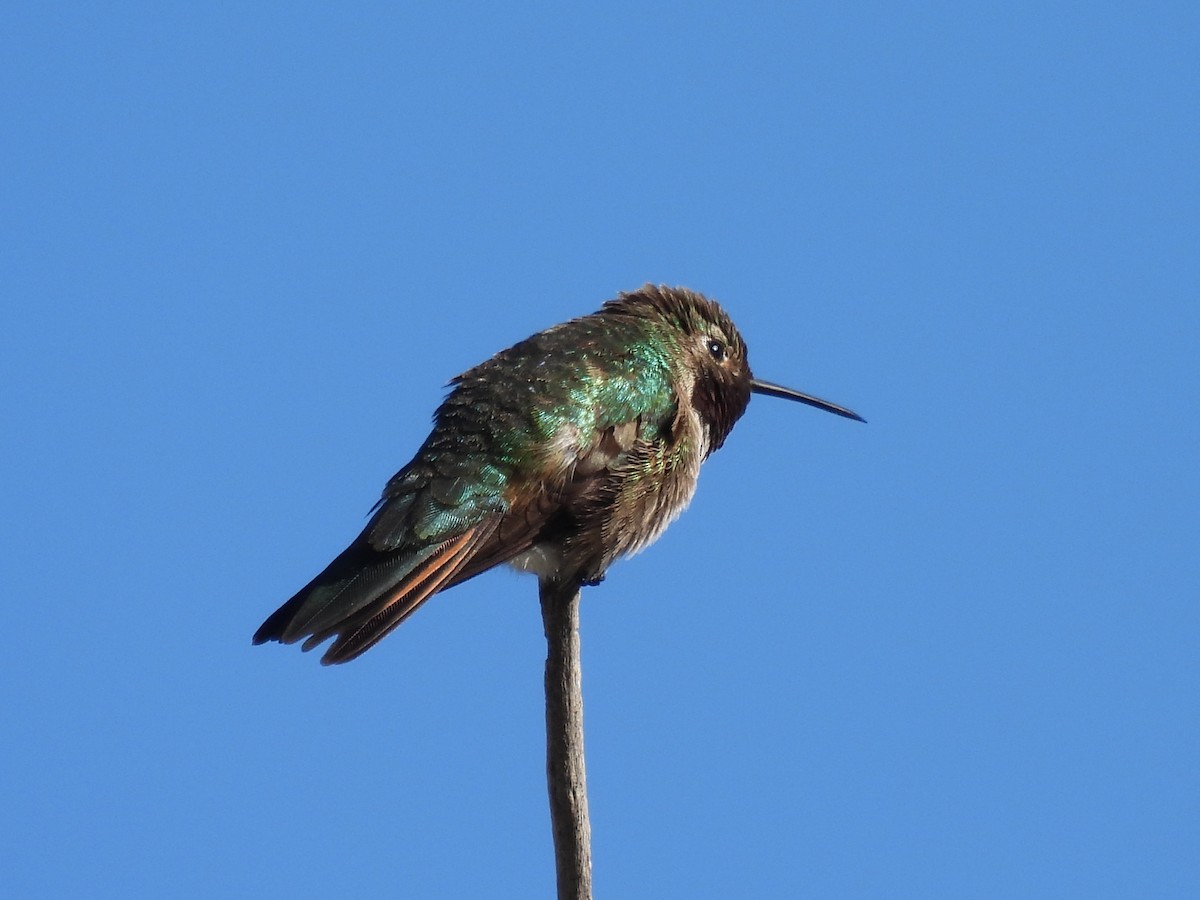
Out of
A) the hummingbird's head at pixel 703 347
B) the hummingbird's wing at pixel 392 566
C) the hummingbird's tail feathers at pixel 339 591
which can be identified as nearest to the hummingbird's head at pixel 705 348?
the hummingbird's head at pixel 703 347

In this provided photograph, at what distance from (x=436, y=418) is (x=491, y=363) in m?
0.30

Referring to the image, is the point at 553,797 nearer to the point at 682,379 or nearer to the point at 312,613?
the point at 312,613

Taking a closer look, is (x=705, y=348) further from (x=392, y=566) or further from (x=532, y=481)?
(x=392, y=566)

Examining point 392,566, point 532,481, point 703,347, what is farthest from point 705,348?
point 392,566

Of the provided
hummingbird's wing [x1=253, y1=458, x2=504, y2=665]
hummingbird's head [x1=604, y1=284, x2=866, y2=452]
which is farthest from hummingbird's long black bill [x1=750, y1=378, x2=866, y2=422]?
hummingbird's wing [x1=253, y1=458, x2=504, y2=665]

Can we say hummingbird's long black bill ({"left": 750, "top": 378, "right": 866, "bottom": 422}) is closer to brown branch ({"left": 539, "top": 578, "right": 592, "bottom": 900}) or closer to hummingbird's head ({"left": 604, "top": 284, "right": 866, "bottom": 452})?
hummingbird's head ({"left": 604, "top": 284, "right": 866, "bottom": 452})

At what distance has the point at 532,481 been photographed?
535 centimetres

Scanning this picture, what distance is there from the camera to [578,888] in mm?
4328

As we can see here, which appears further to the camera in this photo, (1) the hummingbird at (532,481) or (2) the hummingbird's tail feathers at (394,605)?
(1) the hummingbird at (532,481)

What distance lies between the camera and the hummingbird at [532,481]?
4.91m

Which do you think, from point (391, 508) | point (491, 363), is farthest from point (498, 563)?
point (491, 363)

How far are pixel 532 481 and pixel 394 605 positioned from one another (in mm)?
728

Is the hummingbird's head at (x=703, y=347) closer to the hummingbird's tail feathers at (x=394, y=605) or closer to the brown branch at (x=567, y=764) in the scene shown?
the hummingbird's tail feathers at (x=394, y=605)

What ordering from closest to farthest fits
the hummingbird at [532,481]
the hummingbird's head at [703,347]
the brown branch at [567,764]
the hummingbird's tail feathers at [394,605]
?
the brown branch at [567,764] < the hummingbird's tail feathers at [394,605] < the hummingbird at [532,481] < the hummingbird's head at [703,347]
